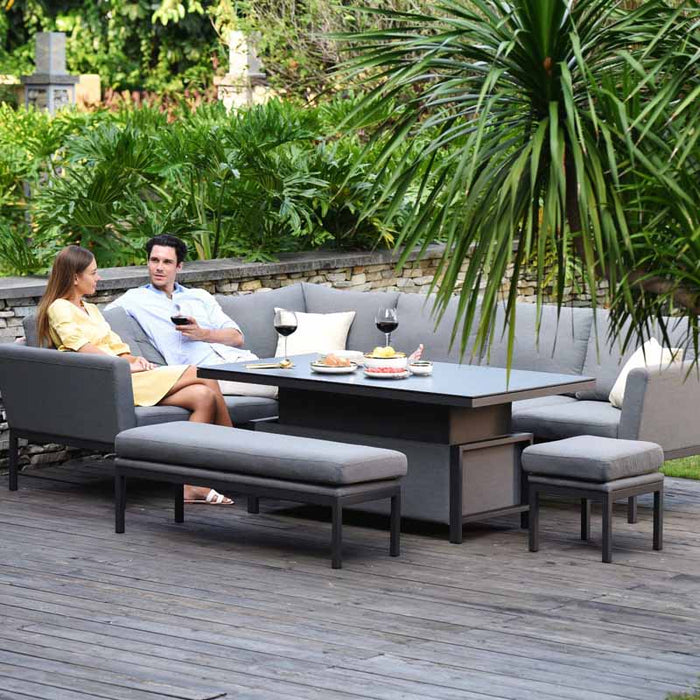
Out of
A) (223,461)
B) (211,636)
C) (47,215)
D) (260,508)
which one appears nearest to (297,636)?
(211,636)

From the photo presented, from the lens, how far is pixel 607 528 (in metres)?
6.13

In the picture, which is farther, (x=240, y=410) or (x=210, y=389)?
(x=240, y=410)

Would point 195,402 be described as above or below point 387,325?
below

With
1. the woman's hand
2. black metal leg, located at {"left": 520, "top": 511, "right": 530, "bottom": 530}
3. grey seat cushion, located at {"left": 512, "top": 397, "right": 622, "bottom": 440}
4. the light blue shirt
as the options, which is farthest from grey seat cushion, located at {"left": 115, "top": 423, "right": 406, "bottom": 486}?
grey seat cushion, located at {"left": 512, "top": 397, "right": 622, "bottom": 440}

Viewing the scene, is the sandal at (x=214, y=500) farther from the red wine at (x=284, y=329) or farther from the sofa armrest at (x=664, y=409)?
the sofa armrest at (x=664, y=409)

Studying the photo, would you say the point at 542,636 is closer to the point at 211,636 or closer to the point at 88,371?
the point at 211,636

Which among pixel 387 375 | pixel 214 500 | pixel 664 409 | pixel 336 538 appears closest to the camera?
pixel 336 538

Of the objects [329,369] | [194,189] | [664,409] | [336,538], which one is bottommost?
[336,538]

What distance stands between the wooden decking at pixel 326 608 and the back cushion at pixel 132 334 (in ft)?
3.08

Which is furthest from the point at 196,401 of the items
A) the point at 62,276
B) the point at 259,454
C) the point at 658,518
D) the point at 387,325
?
the point at 658,518

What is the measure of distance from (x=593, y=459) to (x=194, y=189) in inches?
169

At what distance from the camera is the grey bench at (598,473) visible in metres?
6.13

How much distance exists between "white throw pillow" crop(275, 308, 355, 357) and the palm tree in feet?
15.6

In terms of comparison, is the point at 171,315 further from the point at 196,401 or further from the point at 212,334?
the point at 196,401
